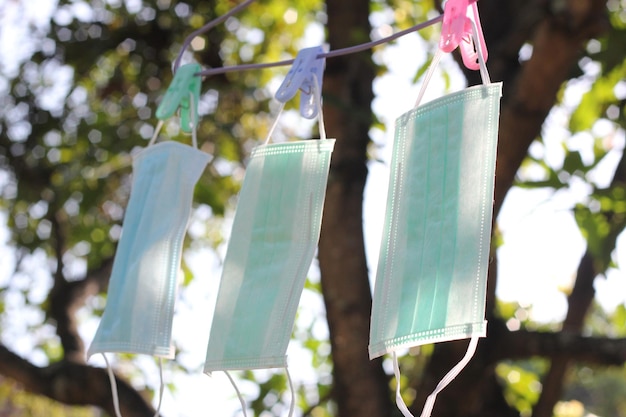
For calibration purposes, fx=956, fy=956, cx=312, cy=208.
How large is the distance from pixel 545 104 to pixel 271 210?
24.5 inches

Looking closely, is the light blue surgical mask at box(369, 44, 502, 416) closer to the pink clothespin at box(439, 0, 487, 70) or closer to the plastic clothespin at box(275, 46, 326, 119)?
the pink clothespin at box(439, 0, 487, 70)

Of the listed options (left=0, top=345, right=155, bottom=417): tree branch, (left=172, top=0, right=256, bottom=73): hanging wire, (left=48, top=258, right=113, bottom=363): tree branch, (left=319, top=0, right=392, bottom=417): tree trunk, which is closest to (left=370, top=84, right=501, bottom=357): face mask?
(left=172, top=0, right=256, bottom=73): hanging wire

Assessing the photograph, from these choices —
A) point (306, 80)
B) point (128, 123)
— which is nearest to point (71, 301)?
point (128, 123)

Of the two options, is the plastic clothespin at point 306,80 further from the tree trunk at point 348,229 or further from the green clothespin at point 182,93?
the tree trunk at point 348,229

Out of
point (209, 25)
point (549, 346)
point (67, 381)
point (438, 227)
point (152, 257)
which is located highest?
point (209, 25)

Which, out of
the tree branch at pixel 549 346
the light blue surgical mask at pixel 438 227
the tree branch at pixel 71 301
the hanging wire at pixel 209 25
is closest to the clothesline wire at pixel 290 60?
the hanging wire at pixel 209 25

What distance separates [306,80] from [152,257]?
348 millimetres

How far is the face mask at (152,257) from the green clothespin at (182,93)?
0.07 meters

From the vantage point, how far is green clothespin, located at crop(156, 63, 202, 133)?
1.51m

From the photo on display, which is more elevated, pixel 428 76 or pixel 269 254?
pixel 428 76

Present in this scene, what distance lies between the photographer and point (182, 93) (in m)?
1.52

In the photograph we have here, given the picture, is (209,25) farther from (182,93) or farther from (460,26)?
(460,26)

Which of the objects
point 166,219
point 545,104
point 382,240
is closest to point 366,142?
point 545,104

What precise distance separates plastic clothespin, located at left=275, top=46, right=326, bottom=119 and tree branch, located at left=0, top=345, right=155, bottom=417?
0.97 m
